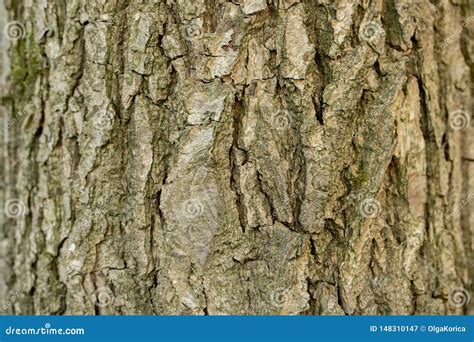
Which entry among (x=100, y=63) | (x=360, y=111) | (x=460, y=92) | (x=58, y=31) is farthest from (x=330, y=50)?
(x=58, y=31)

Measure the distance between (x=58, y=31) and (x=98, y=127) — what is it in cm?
29

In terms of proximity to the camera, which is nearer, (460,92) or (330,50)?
(330,50)

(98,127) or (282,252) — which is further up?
(98,127)

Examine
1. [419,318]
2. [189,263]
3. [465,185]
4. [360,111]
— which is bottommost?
[419,318]

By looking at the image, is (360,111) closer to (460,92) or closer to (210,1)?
(460,92)

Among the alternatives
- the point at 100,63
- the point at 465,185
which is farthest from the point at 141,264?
the point at 465,185

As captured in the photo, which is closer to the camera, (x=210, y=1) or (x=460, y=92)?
(x=210, y=1)

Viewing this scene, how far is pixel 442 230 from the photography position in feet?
4.98

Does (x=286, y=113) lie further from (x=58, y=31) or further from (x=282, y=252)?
(x=58, y=31)

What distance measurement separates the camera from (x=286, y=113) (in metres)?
1.36

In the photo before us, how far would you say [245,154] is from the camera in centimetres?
135

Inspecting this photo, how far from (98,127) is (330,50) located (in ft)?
2.04

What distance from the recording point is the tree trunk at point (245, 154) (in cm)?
134

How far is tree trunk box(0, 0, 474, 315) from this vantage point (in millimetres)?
1338
